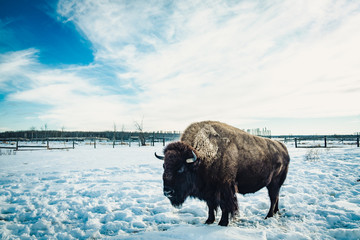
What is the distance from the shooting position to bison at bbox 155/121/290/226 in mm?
3277

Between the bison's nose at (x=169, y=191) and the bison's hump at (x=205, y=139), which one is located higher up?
the bison's hump at (x=205, y=139)

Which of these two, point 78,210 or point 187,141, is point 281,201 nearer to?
point 187,141

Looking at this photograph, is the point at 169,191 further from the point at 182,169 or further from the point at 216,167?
the point at 216,167

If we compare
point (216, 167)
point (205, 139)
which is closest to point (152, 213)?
point (216, 167)

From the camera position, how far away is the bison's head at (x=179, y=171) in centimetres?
316

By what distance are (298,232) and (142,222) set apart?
2.77 meters

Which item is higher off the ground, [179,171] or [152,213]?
[179,171]

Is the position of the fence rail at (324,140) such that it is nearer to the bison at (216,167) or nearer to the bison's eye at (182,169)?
the bison at (216,167)

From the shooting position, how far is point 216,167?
3.41 m

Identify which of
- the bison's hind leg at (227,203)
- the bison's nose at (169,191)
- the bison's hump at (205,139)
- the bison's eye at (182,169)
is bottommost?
the bison's hind leg at (227,203)

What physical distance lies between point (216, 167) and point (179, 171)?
0.69m

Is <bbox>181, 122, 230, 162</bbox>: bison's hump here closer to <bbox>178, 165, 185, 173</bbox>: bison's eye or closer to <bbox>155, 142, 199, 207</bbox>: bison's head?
<bbox>155, 142, 199, 207</bbox>: bison's head

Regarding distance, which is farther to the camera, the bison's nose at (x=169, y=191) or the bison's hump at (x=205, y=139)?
the bison's hump at (x=205, y=139)

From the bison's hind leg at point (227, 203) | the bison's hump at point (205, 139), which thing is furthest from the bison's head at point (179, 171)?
the bison's hind leg at point (227, 203)
